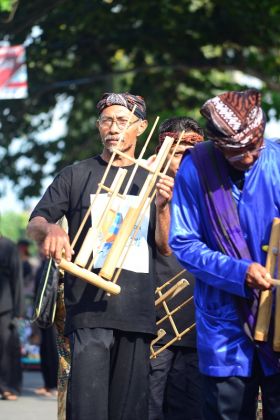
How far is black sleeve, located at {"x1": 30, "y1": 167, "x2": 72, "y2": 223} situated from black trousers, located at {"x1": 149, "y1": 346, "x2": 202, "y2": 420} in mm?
1445

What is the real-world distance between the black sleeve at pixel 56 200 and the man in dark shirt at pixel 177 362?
3.20 ft

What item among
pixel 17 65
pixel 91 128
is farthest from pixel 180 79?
pixel 17 65

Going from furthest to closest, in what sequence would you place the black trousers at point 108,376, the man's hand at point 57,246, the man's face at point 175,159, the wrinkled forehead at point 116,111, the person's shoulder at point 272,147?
the man's face at point 175,159, the wrinkled forehead at point 116,111, the black trousers at point 108,376, the man's hand at point 57,246, the person's shoulder at point 272,147

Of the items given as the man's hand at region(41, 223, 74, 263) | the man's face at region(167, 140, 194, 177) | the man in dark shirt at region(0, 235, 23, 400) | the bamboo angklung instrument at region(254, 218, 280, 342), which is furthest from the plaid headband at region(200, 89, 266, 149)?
the man in dark shirt at region(0, 235, 23, 400)

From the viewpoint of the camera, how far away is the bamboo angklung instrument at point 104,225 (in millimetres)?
6305

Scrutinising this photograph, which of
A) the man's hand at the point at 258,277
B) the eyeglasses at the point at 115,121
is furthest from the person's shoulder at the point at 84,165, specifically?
the man's hand at the point at 258,277

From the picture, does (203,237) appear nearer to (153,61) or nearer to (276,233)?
(276,233)

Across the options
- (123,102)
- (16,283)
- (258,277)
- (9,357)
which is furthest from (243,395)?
(9,357)

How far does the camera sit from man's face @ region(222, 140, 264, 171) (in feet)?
18.0

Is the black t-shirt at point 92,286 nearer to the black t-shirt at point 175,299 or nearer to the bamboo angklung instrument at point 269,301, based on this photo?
the black t-shirt at point 175,299

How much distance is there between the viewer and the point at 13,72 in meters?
19.3

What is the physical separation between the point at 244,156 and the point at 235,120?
161mm

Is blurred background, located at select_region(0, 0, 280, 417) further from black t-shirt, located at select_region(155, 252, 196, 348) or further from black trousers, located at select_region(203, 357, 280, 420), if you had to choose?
black trousers, located at select_region(203, 357, 280, 420)

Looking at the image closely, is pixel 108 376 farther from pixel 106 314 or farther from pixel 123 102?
pixel 123 102
